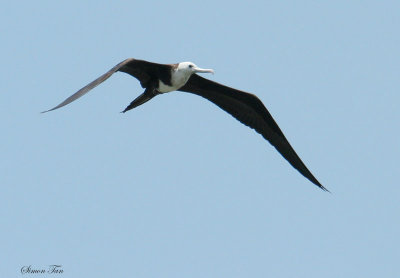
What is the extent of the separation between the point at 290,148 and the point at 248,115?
24.2 inches

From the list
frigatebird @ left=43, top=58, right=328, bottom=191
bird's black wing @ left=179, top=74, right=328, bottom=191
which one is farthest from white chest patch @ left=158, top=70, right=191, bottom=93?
bird's black wing @ left=179, top=74, right=328, bottom=191

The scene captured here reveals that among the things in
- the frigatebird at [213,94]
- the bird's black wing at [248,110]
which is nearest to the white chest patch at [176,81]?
the frigatebird at [213,94]

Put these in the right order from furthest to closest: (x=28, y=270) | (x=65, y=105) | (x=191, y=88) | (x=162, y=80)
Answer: (x=191, y=88), (x=162, y=80), (x=28, y=270), (x=65, y=105)

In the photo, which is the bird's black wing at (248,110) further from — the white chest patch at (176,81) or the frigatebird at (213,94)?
the white chest patch at (176,81)

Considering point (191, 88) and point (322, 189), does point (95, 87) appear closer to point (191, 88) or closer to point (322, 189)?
point (191, 88)

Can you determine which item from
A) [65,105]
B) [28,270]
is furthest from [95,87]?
[28,270]

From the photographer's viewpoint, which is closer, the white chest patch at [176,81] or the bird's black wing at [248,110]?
the white chest patch at [176,81]

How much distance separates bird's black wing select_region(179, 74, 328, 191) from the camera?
9.52 m

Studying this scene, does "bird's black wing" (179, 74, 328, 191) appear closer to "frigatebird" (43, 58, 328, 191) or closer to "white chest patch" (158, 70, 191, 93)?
"frigatebird" (43, 58, 328, 191)

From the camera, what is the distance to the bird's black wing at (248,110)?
9516mm

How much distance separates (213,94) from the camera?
960 cm

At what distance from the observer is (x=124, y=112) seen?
8.91 meters

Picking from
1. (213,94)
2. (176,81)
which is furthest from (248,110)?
(176,81)

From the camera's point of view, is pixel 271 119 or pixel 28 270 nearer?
pixel 28 270
